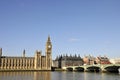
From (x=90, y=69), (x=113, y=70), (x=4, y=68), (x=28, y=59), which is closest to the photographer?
(x=113, y=70)

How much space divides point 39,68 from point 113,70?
244 feet

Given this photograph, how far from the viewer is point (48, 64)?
19400 cm

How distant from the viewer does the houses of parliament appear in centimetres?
18648

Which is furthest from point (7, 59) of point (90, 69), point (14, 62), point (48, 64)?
point (90, 69)

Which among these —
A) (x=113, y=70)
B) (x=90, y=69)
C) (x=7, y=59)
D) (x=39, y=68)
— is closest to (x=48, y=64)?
(x=39, y=68)

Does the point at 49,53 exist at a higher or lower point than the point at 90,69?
higher

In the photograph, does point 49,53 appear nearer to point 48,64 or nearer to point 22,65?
point 48,64

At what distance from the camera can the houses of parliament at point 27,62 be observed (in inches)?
7342

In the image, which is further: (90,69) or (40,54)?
(40,54)

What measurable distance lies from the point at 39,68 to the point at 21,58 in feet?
57.8

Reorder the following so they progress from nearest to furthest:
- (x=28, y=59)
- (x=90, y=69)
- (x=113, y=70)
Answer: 1. (x=113, y=70)
2. (x=90, y=69)
3. (x=28, y=59)

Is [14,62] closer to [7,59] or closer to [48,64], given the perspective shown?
[7,59]

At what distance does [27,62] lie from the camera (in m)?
192

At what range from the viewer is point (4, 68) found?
600 feet
